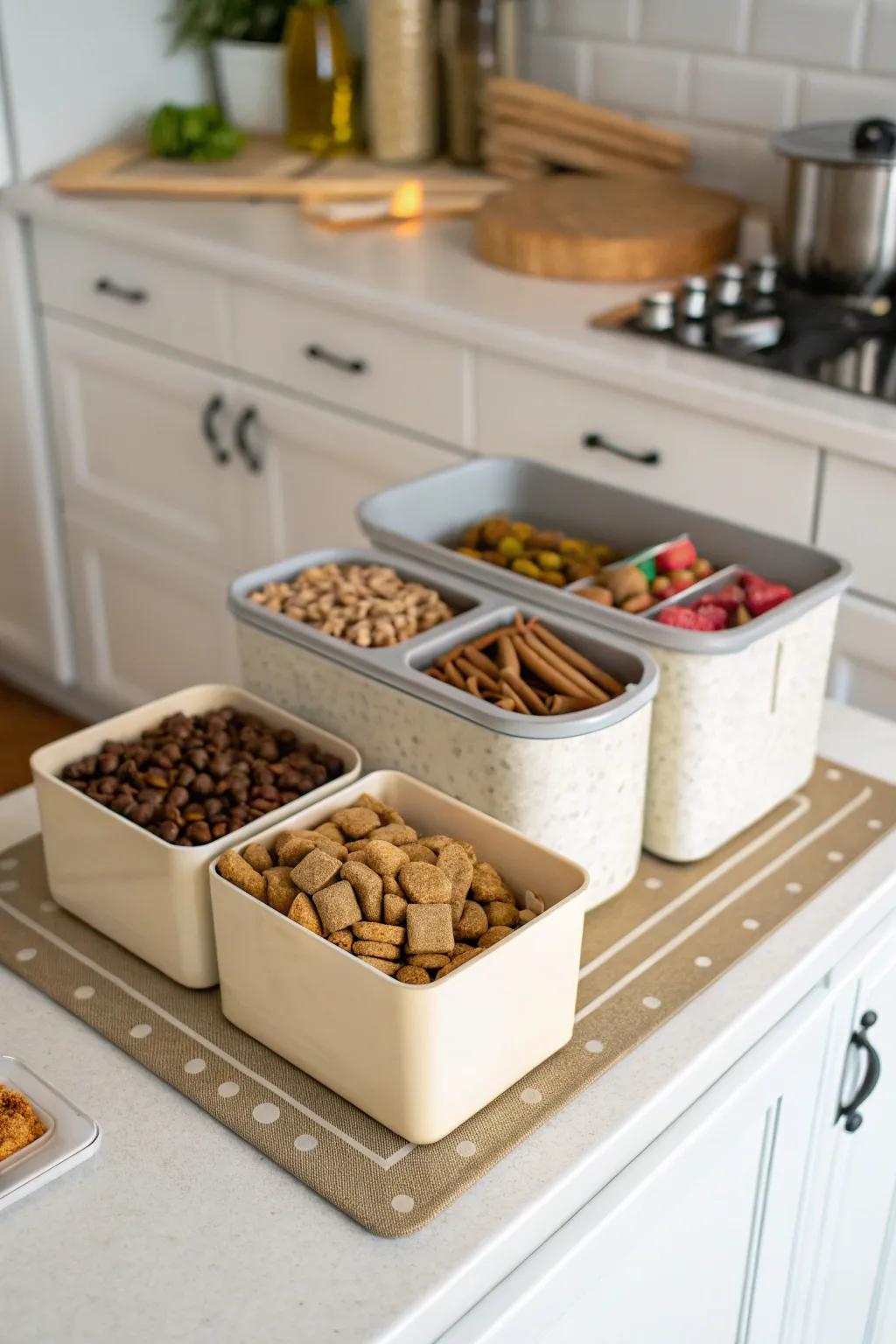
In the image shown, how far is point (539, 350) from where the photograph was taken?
1.90 meters

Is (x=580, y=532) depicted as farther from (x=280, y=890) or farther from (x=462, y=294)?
(x=462, y=294)

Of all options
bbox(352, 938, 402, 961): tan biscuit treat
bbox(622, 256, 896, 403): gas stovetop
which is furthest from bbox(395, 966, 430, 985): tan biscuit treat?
bbox(622, 256, 896, 403): gas stovetop

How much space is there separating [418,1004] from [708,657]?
0.34 meters

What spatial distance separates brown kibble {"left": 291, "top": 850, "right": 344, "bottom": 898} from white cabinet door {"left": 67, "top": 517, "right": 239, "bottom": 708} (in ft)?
5.72

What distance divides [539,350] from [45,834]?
3.75 ft

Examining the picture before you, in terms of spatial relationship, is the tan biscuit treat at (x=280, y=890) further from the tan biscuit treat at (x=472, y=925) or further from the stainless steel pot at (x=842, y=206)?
the stainless steel pot at (x=842, y=206)

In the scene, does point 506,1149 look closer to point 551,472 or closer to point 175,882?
point 175,882

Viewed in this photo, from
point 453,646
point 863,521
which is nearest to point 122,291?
point 863,521

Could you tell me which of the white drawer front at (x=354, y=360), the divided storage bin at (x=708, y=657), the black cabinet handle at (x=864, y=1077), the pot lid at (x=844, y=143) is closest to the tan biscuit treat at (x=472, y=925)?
the divided storage bin at (x=708, y=657)

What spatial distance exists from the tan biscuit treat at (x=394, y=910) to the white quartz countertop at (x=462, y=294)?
3.36 ft

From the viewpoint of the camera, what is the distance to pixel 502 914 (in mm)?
827

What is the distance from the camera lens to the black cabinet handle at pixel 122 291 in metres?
2.44

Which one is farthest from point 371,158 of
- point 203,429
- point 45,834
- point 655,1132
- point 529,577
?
point 655,1132

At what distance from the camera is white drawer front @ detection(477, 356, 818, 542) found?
1757 millimetres
